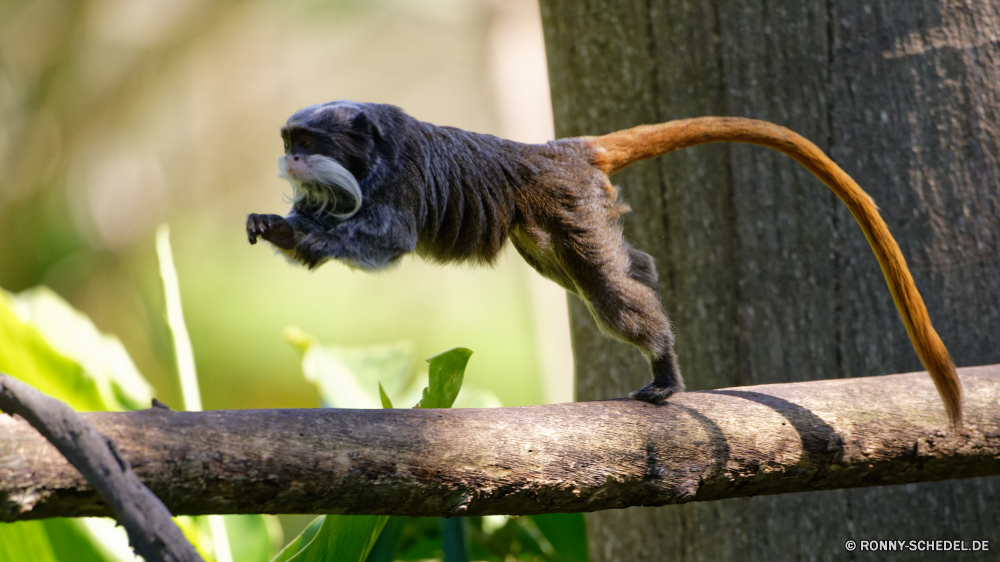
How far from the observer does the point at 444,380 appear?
46.2 inches

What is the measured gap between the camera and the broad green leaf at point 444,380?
45.6 inches

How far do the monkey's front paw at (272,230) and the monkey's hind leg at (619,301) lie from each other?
46 centimetres

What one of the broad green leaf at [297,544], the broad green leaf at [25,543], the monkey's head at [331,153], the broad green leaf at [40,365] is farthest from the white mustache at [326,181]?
the broad green leaf at [25,543]

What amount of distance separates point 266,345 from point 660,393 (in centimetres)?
440

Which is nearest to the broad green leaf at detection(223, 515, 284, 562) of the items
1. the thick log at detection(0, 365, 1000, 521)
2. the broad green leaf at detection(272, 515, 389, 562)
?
the broad green leaf at detection(272, 515, 389, 562)

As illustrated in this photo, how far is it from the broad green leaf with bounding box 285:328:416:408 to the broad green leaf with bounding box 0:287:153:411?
382 mm

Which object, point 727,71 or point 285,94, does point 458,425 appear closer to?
point 727,71

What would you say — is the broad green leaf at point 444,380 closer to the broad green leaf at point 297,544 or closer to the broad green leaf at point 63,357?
the broad green leaf at point 297,544

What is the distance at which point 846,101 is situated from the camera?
1459 millimetres

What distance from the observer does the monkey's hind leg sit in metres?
1.28

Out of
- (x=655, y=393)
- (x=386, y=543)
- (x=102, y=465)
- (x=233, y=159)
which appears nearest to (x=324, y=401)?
(x=386, y=543)

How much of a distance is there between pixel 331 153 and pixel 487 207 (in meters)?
0.27

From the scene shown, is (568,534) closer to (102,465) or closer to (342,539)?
(342,539)

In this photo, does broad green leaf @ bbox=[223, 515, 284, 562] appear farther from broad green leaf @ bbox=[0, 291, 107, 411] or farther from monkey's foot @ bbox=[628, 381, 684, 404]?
monkey's foot @ bbox=[628, 381, 684, 404]
